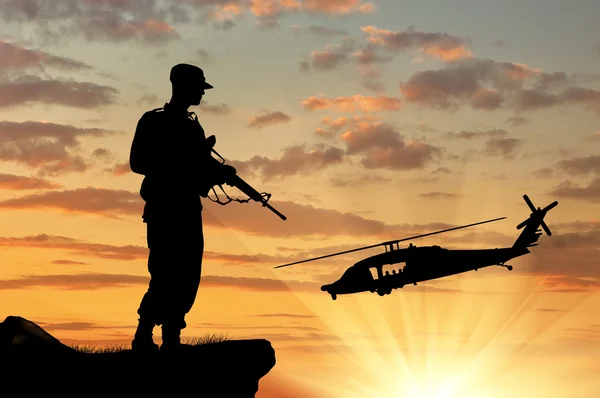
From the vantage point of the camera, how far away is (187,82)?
11.6 metres

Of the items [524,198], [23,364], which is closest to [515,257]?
[524,198]

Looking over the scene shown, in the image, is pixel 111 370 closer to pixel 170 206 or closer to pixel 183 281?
pixel 183 281

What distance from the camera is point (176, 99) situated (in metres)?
11.7

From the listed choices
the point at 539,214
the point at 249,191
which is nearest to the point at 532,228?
the point at 539,214

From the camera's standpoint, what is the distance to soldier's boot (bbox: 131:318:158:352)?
450 inches

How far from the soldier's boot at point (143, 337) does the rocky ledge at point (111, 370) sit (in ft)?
0.34

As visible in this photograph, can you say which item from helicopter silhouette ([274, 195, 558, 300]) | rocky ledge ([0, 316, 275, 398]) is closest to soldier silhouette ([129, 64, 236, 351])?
rocky ledge ([0, 316, 275, 398])

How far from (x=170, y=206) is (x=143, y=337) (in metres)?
1.99

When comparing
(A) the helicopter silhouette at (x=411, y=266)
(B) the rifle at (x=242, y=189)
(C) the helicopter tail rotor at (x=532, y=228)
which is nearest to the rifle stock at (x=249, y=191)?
(B) the rifle at (x=242, y=189)

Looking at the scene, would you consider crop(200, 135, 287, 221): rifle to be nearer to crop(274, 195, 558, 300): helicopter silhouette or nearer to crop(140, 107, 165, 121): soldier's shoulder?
crop(140, 107, 165, 121): soldier's shoulder

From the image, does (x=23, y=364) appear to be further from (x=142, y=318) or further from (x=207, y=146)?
(x=207, y=146)

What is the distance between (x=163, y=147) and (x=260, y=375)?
13.5 ft

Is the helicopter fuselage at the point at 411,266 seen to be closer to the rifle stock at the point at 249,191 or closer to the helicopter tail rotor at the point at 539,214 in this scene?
the helicopter tail rotor at the point at 539,214

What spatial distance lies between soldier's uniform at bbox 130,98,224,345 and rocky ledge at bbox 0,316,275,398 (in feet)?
1.73
